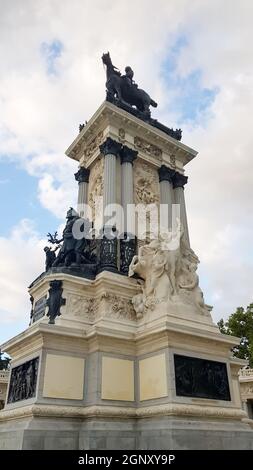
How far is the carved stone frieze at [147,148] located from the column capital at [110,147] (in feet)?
4.85

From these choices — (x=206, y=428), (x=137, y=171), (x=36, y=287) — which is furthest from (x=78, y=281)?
(x=137, y=171)

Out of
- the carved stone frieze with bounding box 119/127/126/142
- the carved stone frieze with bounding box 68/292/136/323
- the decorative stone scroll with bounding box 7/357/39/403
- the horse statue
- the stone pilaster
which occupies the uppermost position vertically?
the horse statue

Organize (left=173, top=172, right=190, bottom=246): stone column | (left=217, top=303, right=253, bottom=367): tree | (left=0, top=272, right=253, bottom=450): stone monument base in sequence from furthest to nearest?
(left=217, top=303, right=253, bottom=367): tree → (left=173, top=172, right=190, bottom=246): stone column → (left=0, top=272, right=253, bottom=450): stone monument base

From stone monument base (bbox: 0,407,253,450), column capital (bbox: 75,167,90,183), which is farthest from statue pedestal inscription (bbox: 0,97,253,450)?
column capital (bbox: 75,167,90,183)

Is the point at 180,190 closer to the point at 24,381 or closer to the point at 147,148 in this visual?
the point at 147,148

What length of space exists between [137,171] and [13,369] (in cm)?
989

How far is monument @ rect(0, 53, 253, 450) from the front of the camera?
393 inches

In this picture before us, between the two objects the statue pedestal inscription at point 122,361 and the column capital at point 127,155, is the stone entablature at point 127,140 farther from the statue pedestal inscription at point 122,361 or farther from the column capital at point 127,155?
the statue pedestal inscription at point 122,361

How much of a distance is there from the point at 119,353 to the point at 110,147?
8731 millimetres

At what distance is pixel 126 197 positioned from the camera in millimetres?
16094

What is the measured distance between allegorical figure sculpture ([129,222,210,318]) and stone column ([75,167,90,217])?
5647 millimetres

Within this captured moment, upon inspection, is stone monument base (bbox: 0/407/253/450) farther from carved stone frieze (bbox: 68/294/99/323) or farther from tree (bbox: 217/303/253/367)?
tree (bbox: 217/303/253/367)

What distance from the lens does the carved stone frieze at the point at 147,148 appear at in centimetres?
1830

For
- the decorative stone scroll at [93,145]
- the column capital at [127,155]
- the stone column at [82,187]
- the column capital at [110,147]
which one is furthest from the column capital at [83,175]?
the column capital at [127,155]
